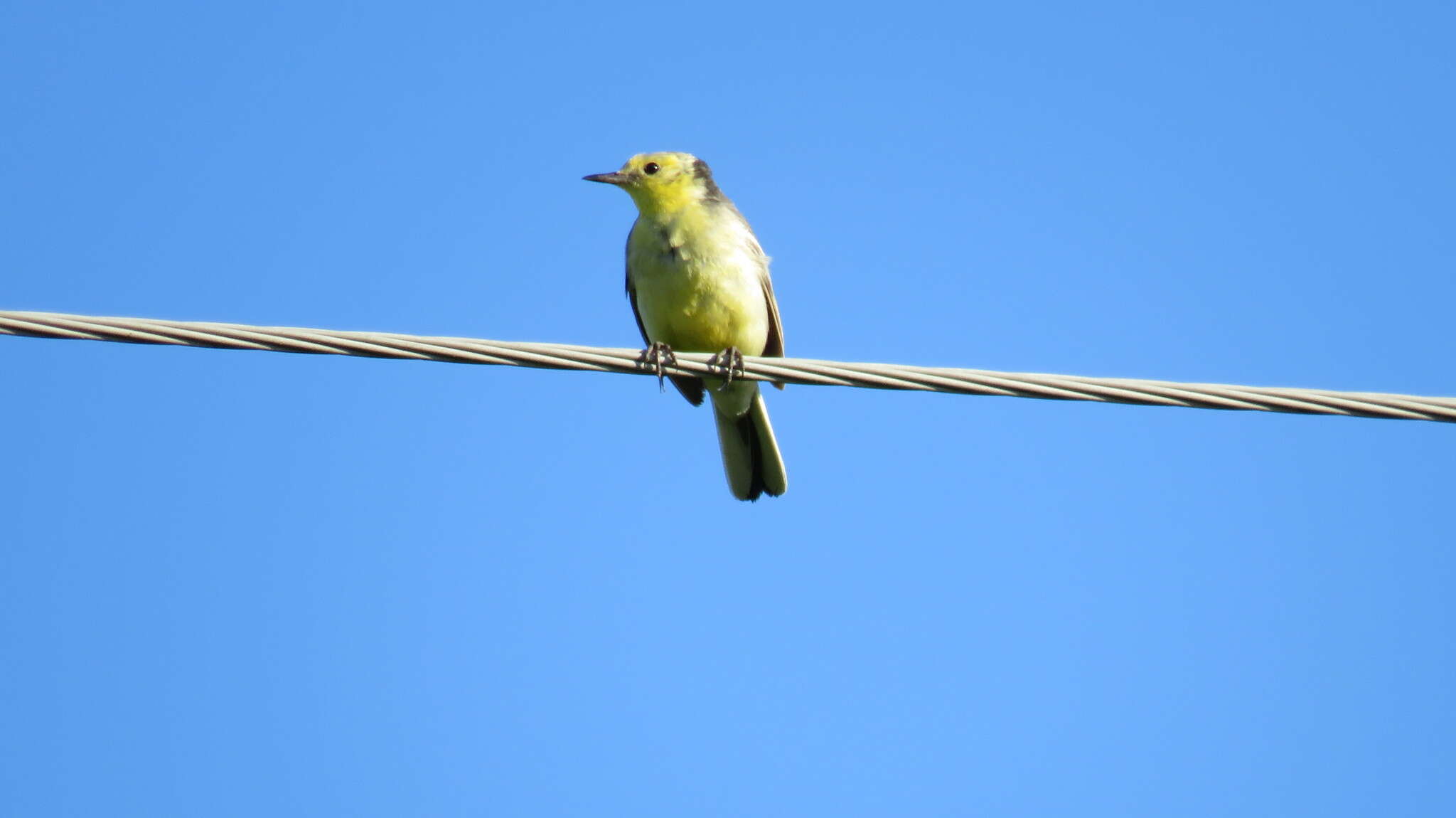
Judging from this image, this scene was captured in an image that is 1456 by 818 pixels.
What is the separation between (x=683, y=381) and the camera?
7.98 metres

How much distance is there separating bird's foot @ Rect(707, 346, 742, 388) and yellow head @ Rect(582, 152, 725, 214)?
1.84 metres

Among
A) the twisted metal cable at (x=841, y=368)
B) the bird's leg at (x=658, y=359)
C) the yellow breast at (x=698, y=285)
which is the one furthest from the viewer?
the yellow breast at (x=698, y=285)

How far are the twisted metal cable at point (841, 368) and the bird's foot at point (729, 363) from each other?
1.50ft

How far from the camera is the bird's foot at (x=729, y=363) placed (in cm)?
493

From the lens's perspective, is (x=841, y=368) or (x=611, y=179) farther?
(x=611, y=179)

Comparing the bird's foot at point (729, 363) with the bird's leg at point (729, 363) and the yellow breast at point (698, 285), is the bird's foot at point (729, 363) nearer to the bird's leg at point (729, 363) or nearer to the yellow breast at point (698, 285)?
the bird's leg at point (729, 363)

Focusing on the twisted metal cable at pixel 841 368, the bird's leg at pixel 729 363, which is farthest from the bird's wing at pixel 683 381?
the twisted metal cable at pixel 841 368

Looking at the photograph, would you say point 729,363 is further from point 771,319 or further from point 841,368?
point 771,319

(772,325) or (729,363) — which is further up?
(772,325)

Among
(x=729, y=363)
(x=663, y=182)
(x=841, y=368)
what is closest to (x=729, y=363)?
(x=729, y=363)

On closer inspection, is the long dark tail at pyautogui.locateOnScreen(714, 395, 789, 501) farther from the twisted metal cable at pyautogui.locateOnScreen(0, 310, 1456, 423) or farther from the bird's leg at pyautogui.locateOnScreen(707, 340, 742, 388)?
the twisted metal cable at pyautogui.locateOnScreen(0, 310, 1456, 423)

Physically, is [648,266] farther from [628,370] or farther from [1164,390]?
[1164,390]

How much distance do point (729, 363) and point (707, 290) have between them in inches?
80.0

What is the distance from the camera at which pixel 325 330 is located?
4.07 meters
